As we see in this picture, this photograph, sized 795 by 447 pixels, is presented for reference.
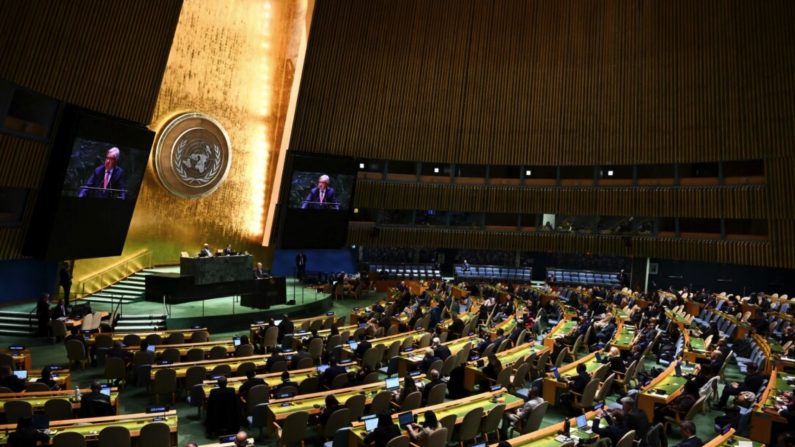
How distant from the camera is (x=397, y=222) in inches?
1195

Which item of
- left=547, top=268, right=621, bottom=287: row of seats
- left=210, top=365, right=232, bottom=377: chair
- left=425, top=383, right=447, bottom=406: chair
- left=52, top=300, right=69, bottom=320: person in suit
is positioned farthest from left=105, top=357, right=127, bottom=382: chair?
left=547, top=268, right=621, bottom=287: row of seats

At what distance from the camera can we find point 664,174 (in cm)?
2745

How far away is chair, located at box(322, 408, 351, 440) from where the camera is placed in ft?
26.0

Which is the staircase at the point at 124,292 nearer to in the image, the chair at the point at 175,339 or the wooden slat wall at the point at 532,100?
the chair at the point at 175,339

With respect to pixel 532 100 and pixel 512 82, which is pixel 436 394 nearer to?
pixel 532 100

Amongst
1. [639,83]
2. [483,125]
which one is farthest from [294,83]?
[639,83]

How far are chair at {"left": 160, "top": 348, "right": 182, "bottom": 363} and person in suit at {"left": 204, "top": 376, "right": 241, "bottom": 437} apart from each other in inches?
120

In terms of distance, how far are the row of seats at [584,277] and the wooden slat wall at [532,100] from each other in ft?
7.17

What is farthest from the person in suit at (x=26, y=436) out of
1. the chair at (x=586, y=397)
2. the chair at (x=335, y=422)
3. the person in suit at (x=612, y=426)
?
the chair at (x=586, y=397)

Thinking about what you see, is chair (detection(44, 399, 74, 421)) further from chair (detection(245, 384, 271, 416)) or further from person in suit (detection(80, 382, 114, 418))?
chair (detection(245, 384, 271, 416))

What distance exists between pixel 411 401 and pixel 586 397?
3320 mm

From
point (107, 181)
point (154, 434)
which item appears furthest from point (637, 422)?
point (107, 181)

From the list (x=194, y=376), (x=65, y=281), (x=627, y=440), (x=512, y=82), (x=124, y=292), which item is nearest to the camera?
(x=627, y=440)

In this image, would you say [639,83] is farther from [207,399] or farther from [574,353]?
[207,399]
